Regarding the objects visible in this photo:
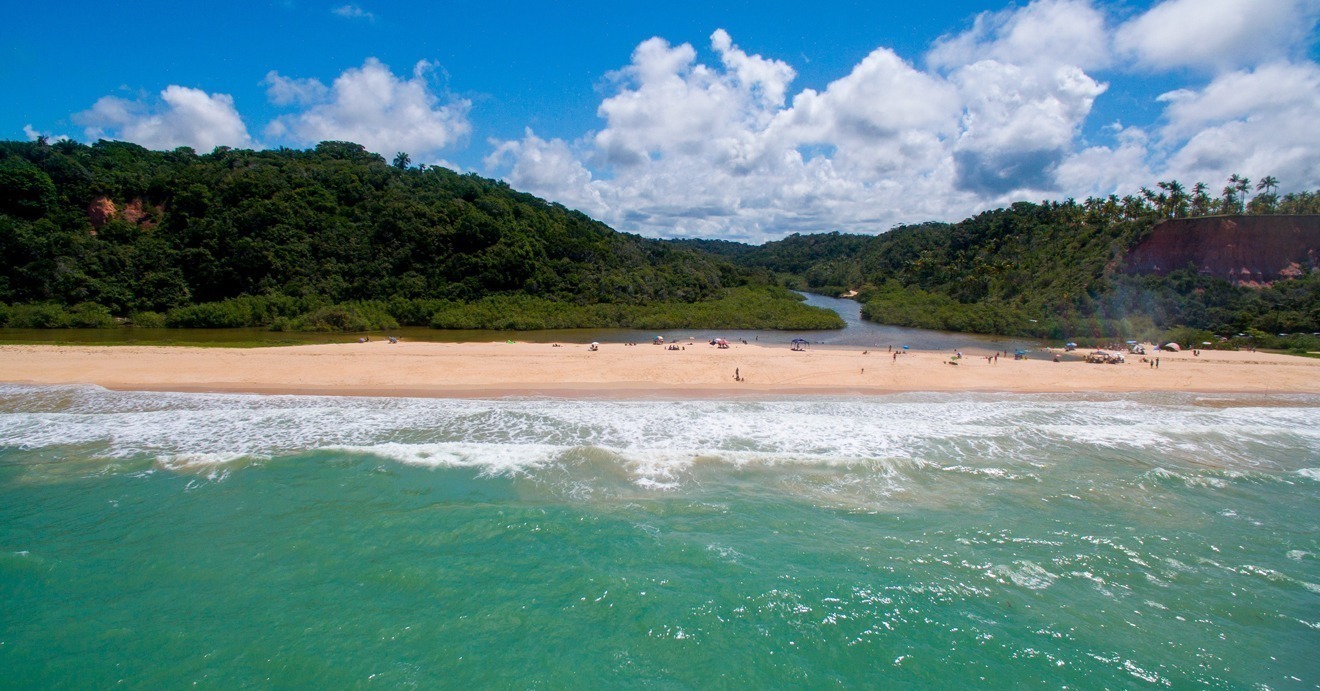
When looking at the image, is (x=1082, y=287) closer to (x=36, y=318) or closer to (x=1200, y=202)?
(x=1200, y=202)

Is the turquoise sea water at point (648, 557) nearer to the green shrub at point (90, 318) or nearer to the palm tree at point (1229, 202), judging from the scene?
the green shrub at point (90, 318)

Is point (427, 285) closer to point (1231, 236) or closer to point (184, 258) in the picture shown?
point (184, 258)

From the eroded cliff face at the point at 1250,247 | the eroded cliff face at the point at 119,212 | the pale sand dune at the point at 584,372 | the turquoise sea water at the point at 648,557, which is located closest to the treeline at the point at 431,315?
the pale sand dune at the point at 584,372

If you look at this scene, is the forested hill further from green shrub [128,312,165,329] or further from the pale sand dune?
green shrub [128,312,165,329]

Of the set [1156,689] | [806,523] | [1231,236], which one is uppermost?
[1231,236]

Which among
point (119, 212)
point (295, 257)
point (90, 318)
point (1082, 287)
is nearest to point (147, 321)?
point (90, 318)

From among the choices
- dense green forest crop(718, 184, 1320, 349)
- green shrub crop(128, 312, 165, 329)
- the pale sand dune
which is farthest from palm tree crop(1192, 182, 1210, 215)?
green shrub crop(128, 312, 165, 329)

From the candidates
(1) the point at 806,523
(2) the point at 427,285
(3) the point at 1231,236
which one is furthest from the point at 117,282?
(3) the point at 1231,236
